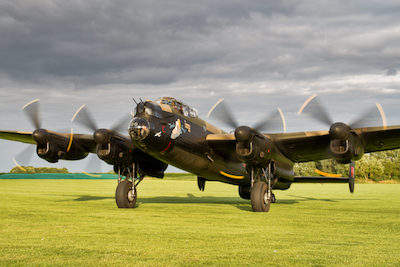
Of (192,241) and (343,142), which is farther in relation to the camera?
(343,142)

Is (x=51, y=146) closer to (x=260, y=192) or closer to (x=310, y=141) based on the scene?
(x=260, y=192)

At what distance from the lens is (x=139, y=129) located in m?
14.6

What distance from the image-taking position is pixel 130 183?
733 inches

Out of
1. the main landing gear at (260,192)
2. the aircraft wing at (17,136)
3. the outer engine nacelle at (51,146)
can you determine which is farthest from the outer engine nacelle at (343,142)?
the aircraft wing at (17,136)

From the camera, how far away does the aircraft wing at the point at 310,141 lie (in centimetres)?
1597

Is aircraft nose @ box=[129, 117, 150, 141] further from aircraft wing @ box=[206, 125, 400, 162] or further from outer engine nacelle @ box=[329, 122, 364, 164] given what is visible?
outer engine nacelle @ box=[329, 122, 364, 164]

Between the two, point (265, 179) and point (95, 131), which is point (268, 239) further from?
point (95, 131)

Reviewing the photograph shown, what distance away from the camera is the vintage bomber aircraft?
15289 mm

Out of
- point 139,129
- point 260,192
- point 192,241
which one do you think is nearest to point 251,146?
point 260,192

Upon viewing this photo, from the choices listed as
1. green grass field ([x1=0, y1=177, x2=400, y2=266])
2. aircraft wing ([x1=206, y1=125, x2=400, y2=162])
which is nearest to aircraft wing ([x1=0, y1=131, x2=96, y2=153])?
aircraft wing ([x1=206, y1=125, x2=400, y2=162])

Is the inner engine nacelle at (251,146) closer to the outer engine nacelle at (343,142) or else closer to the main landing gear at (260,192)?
the main landing gear at (260,192)

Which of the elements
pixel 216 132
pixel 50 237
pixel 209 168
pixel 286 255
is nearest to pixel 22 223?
pixel 50 237

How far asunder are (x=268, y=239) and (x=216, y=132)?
10.8 metres

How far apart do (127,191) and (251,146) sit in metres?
6.35
